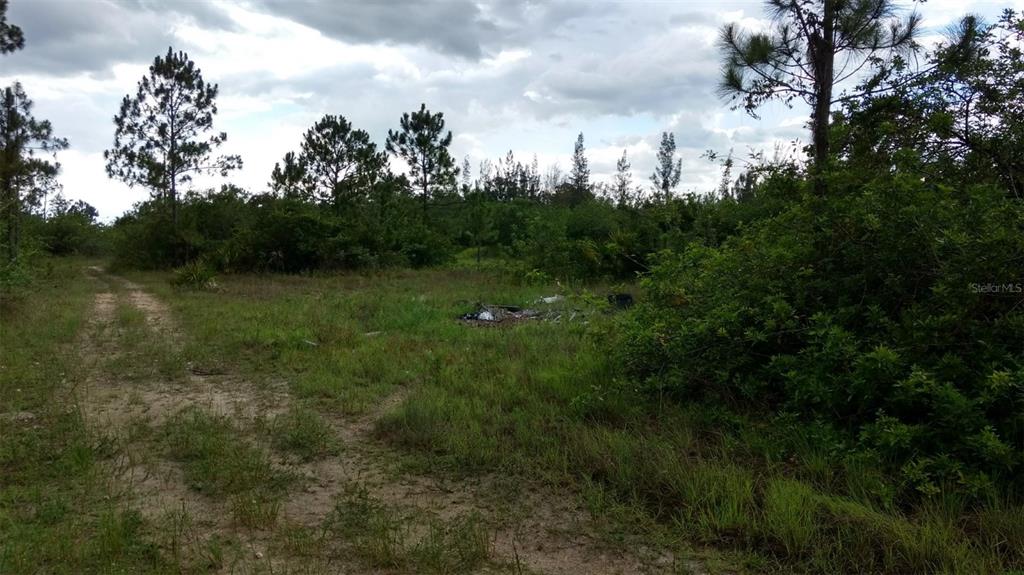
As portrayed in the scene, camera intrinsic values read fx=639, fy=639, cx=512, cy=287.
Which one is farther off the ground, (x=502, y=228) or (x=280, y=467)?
(x=502, y=228)

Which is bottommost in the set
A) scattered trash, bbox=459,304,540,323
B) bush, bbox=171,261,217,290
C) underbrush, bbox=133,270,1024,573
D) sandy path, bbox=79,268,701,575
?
sandy path, bbox=79,268,701,575

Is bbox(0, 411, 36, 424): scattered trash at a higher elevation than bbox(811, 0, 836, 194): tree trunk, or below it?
below

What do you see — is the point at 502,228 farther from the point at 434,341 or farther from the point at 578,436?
the point at 578,436

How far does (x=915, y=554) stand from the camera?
293 cm

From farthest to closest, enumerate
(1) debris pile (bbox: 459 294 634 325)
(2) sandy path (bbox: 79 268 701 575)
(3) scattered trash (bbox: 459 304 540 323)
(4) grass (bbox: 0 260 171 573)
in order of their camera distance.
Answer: (3) scattered trash (bbox: 459 304 540 323), (1) debris pile (bbox: 459 294 634 325), (2) sandy path (bbox: 79 268 701 575), (4) grass (bbox: 0 260 171 573)

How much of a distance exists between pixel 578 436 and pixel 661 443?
0.59m

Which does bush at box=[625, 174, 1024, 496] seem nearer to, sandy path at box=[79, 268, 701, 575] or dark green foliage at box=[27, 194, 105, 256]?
sandy path at box=[79, 268, 701, 575]

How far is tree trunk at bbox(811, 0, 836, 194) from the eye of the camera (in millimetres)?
6152

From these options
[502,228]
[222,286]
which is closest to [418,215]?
[502,228]

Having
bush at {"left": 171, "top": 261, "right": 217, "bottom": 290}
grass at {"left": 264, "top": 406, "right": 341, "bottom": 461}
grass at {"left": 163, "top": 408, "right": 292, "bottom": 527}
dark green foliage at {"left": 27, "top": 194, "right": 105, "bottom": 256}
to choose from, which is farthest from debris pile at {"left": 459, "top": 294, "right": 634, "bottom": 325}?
dark green foliage at {"left": 27, "top": 194, "right": 105, "bottom": 256}

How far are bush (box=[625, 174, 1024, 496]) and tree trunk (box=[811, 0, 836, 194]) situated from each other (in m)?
1.11

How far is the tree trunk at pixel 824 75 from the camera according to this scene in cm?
615

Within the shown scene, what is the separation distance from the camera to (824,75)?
6254 millimetres

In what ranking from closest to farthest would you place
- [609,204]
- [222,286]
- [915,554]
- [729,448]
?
[915,554], [729,448], [222,286], [609,204]
